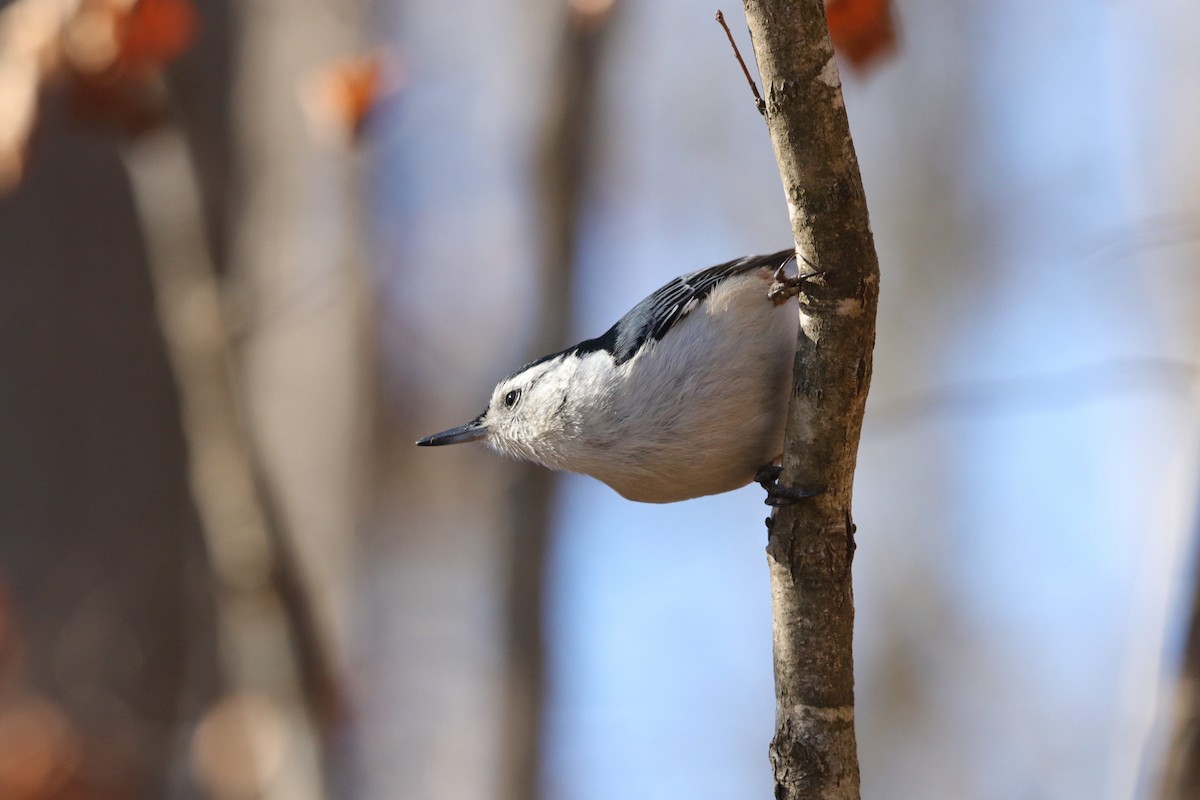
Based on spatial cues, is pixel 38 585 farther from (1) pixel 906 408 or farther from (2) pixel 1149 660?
(2) pixel 1149 660

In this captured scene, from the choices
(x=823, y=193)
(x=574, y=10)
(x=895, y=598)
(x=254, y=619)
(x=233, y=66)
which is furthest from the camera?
(x=895, y=598)

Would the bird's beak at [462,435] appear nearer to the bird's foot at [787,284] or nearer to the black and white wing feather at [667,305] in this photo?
the black and white wing feather at [667,305]

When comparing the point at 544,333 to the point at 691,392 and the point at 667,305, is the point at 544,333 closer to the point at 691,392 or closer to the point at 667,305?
the point at 667,305

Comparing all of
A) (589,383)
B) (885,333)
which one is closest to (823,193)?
(589,383)

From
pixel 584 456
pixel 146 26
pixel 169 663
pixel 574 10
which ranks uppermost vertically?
pixel 574 10

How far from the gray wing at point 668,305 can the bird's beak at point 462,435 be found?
1.48ft

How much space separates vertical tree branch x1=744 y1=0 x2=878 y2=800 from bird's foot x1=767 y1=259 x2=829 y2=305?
0.05 feet

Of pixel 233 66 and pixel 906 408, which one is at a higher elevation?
pixel 233 66

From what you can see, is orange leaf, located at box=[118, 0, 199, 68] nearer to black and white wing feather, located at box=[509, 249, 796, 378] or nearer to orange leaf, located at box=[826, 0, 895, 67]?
black and white wing feather, located at box=[509, 249, 796, 378]

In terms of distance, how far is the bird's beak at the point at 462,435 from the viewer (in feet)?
8.34

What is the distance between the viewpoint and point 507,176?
512cm

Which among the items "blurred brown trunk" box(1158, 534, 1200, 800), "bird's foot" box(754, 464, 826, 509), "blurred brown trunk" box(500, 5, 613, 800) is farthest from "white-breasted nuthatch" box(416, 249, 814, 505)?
"blurred brown trunk" box(500, 5, 613, 800)

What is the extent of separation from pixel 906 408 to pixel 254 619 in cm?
216

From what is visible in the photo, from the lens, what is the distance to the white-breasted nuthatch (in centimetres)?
193
